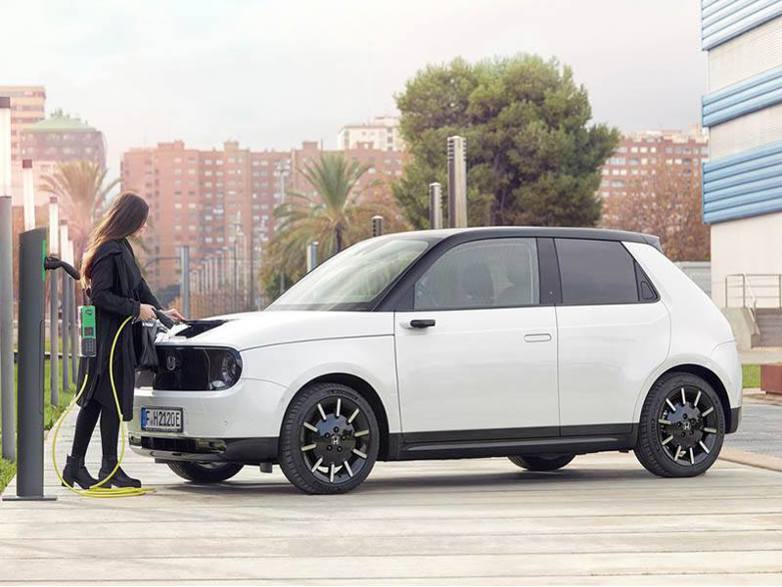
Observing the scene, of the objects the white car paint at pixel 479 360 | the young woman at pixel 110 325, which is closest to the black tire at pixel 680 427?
the white car paint at pixel 479 360

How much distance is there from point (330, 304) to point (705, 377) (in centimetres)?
255

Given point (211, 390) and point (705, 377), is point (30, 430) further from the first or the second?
point (705, 377)

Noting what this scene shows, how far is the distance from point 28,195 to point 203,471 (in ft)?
29.8

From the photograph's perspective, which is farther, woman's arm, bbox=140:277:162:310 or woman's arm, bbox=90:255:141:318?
woman's arm, bbox=140:277:162:310

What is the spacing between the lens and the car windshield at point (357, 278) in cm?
1022

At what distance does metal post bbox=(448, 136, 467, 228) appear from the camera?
22.3 meters

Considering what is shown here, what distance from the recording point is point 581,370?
1048 centimetres

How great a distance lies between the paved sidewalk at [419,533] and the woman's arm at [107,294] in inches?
43.5

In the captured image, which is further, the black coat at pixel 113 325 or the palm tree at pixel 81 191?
the palm tree at pixel 81 191

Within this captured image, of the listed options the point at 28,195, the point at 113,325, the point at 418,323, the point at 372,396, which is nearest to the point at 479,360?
the point at 418,323

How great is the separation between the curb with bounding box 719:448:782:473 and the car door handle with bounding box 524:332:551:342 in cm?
206

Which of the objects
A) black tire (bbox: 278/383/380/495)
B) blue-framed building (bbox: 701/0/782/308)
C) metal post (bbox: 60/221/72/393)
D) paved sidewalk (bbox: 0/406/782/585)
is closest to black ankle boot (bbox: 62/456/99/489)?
paved sidewalk (bbox: 0/406/782/585)

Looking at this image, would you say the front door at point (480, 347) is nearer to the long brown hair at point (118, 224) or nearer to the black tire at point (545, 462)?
the black tire at point (545, 462)

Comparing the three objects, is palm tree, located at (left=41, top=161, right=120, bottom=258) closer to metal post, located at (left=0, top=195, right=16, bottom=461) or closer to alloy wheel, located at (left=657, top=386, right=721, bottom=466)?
metal post, located at (left=0, top=195, right=16, bottom=461)
